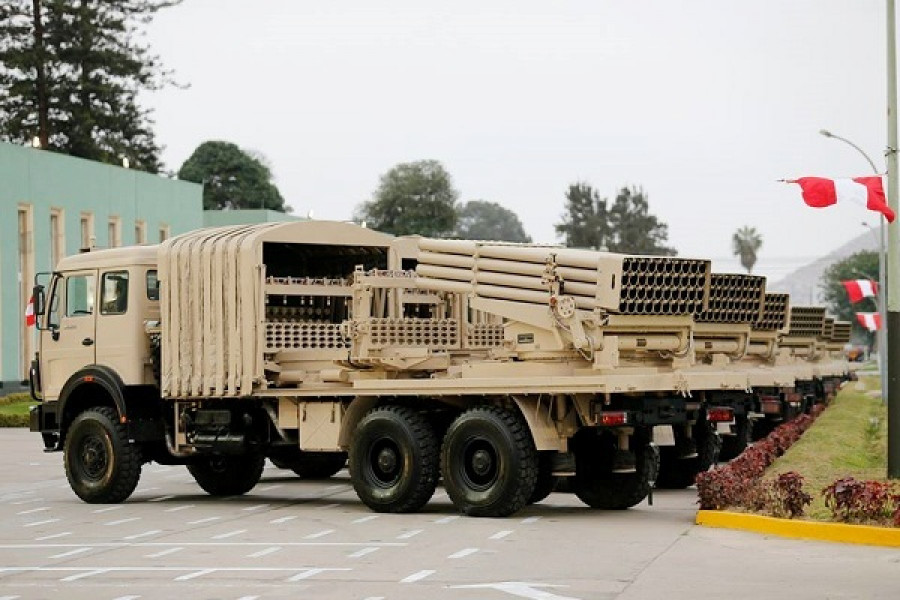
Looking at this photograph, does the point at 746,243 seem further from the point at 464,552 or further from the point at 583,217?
the point at 464,552

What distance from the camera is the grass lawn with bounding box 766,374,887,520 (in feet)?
74.6

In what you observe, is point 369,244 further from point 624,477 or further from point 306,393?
point 624,477

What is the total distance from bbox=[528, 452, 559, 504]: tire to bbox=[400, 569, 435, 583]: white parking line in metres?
5.23

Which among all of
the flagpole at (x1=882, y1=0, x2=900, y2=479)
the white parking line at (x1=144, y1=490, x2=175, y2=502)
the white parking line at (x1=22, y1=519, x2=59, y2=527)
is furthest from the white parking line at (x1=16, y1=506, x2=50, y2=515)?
the flagpole at (x1=882, y1=0, x2=900, y2=479)

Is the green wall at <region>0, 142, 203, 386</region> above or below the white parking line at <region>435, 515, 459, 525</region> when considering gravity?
above

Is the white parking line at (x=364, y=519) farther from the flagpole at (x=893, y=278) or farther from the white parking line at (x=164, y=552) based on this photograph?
the flagpole at (x=893, y=278)

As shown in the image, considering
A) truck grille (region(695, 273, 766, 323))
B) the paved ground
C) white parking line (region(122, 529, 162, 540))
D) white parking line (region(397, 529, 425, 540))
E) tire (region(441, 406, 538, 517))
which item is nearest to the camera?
the paved ground

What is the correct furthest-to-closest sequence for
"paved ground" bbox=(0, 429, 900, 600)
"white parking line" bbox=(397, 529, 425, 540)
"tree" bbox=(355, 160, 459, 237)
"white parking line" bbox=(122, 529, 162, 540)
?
"tree" bbox=(355, 160, 459, 237) < "white parking line" bbox=(122, 529, 162, 540) < "white parking line" bbox=(397, 529, 425, 540) < "paved ground" bbox=(0, 429, 900, 600)

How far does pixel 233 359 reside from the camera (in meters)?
22.5

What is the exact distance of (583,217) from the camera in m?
147

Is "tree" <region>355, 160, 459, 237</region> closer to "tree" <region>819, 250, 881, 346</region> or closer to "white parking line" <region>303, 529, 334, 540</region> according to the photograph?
"tree" <region>819, 250, 881, 346</region>

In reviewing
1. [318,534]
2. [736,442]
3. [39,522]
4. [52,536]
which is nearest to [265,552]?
[318,534]

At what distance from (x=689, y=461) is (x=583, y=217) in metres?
124

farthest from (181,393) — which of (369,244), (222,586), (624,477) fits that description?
(222,586)
